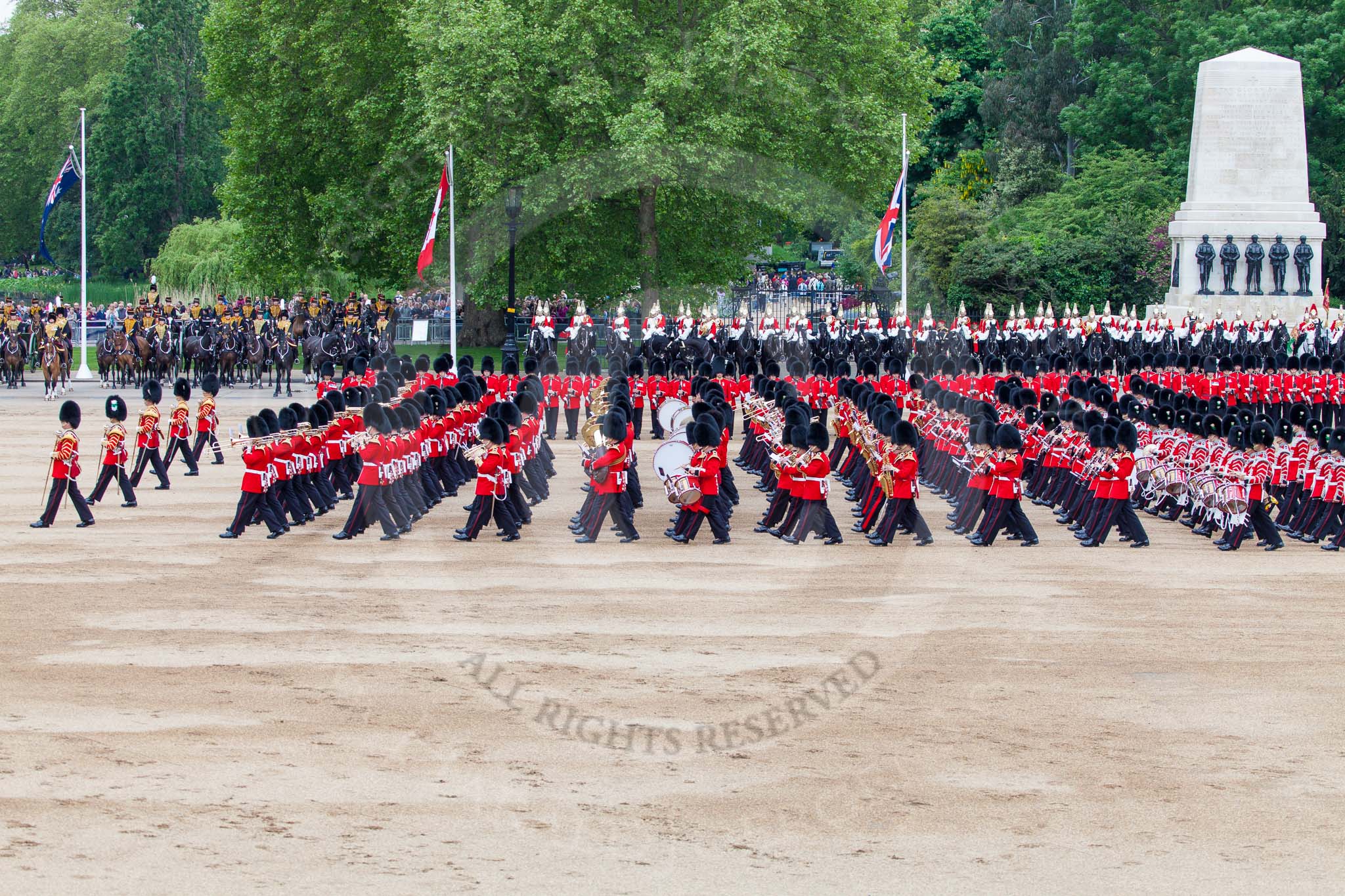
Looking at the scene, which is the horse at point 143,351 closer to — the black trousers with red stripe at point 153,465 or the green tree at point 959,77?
the black trousers with red stripe at point 153,465

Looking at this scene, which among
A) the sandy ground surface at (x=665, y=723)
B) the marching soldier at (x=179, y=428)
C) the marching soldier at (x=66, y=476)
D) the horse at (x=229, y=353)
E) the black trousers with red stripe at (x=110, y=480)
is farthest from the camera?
the horse at (x=229, y=353)

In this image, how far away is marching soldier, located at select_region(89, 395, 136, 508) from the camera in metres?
18.0

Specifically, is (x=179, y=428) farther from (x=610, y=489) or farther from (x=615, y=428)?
(x=610, y=489)

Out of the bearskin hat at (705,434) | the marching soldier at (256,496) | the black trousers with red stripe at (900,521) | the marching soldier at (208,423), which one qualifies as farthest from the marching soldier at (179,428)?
the black trousers with red stripe at (900,521)

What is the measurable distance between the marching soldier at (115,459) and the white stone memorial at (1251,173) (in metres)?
30.3

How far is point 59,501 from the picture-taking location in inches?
674

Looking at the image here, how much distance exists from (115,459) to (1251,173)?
107 ft

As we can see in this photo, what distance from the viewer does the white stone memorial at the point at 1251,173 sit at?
141ft

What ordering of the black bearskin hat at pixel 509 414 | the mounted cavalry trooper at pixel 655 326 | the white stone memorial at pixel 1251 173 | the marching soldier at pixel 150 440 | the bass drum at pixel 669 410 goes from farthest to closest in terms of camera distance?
the white stone memorial at pixel 1251 173 → the mounted cavalry trooper at pixel 655 326 → the bass drum at pixel 669 410 → the marching soldier at pixel 150 440 → the black bearskin hat at pixel 509 414

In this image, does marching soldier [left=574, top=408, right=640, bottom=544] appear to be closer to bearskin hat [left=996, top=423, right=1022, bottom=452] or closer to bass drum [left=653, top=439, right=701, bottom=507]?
bass drum [left=653, top=439, right=701, bottom=507]

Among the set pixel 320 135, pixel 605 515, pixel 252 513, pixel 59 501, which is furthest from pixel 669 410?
pixel 320 135

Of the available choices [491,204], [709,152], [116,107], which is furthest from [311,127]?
[116,107]

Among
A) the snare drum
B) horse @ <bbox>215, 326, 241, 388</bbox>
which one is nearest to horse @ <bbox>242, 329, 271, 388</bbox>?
horse @ <bbox>215, 326, 241, 388</bbox>

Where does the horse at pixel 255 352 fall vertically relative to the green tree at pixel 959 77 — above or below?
below
